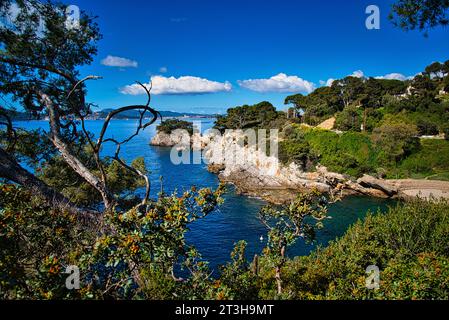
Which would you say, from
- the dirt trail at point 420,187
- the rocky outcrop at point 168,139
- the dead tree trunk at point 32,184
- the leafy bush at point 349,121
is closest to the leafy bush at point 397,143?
the dirt trail at point 420,187

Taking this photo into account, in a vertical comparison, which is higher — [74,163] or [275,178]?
[74,163]

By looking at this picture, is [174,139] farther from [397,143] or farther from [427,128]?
[427,128]

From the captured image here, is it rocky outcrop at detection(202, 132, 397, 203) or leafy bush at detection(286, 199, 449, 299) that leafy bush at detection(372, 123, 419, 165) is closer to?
rocky outcrop at detection(202, 132, 397, 203)

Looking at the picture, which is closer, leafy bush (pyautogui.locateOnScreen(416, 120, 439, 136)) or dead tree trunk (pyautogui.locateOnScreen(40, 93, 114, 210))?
dead tree trunk (pyautogui.locateOnScreen(40, 93, 114, 210))

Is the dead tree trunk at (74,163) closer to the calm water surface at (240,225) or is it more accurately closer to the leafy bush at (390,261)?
the leafy bush at (390,261)

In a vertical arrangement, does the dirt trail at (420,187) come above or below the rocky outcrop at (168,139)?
below

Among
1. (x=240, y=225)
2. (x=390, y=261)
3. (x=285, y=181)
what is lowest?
(x=240, y=225)

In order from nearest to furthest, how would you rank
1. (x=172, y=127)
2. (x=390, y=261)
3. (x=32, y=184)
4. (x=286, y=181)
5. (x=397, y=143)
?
1. (x=32, y=184)
2. (x=390, y=261)
3. (x=286, y=181)
4. (x=397, y=143)
5. (x=172, y=127)

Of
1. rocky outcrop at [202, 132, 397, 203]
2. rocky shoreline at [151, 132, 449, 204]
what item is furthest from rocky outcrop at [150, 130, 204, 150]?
rocky outcrop at [202, 132, 397, 203]

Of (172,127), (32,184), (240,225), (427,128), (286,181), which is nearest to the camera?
(32,184)

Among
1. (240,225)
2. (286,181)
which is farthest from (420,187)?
(240,225)

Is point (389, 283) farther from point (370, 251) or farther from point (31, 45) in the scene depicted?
point (31, 45)
